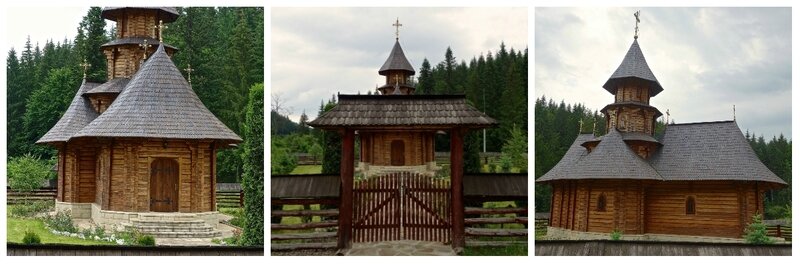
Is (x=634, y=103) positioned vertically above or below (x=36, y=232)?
above

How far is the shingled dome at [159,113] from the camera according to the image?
8938mm

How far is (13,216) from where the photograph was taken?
855 centimetres

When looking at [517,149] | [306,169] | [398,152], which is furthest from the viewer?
[398,152]

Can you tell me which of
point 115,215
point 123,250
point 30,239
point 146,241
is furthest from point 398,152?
point 30,239

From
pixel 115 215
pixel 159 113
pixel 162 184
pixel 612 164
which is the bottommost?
pixel 115 215

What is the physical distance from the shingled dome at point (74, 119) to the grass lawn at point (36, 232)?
3.99 feet

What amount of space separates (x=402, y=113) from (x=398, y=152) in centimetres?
695

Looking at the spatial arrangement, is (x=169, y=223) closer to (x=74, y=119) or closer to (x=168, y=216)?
(x=168, y=216)

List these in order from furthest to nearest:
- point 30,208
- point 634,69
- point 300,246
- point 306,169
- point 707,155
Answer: point 306,169
point 707,155
point 30,208
point 634,69
point 300,246

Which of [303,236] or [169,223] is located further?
[169,223]

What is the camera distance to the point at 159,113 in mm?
9148

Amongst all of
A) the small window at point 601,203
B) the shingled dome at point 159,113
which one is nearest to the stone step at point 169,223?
the shingled dome at point 159,113

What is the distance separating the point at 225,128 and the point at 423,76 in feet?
16.2

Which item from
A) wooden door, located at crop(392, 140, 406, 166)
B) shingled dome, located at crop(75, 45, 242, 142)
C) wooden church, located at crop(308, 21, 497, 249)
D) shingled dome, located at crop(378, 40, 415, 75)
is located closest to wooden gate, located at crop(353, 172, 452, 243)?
wooden church, located at crop(308, 21, 497, 249)
